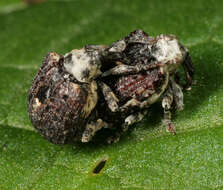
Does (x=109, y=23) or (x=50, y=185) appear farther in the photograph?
(x=109, y=23)

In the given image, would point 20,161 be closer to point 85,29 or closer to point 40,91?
point 40,91

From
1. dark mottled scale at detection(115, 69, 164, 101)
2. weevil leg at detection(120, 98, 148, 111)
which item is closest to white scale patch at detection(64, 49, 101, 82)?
dark mottled scale at detection(115, 69, 164, 101)

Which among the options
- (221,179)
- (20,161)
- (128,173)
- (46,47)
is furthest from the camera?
(46,47)

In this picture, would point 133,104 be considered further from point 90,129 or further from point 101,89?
point 90,129

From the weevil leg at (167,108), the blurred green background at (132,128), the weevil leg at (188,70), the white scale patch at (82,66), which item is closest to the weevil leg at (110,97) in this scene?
the white scale patch at (82,66)

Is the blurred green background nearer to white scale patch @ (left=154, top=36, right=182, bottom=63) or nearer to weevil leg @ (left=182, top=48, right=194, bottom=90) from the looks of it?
weevil leg @ (left=182, top=48, right=194, bottom=90)

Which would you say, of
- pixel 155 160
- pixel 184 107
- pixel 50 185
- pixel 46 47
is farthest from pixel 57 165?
pixel 46 47
